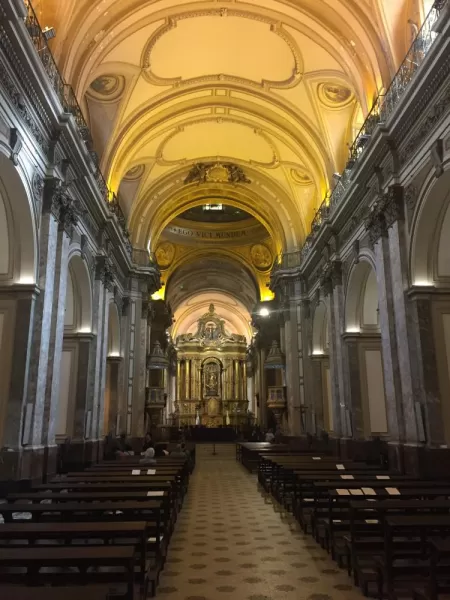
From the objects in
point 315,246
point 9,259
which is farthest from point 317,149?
point 9,259

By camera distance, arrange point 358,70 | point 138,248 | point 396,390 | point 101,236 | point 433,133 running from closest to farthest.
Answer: point 433,133 < point 396,390 < point 358,70 < point 101,236 < point 138,248

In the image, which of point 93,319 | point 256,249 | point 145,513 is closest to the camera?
point 145,513

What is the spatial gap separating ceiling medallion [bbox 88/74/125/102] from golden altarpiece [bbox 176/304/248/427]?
26.3 m

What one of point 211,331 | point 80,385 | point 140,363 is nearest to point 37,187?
point 80,385

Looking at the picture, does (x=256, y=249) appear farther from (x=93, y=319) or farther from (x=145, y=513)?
(x=145, y=513)

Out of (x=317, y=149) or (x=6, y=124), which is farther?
(x=317, y=149)

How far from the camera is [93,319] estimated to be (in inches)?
475

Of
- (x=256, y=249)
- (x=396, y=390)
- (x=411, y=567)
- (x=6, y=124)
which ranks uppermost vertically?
(x=256, y=249)

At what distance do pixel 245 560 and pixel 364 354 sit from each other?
8145 mm

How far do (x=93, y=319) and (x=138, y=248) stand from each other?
254 inches

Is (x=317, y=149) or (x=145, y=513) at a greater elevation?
(x=317, y=149)

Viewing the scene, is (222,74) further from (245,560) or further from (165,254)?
(165,254)

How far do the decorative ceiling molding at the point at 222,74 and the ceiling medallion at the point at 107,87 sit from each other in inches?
27.0

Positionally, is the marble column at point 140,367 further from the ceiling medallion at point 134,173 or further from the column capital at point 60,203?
the column capital at point 60,203
